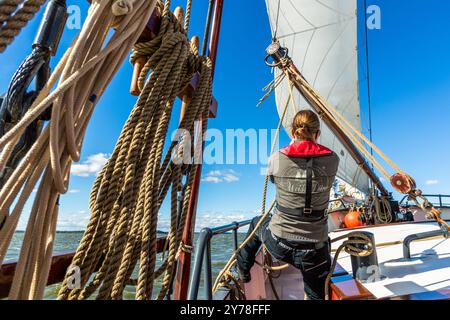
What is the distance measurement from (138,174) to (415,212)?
24.8ft

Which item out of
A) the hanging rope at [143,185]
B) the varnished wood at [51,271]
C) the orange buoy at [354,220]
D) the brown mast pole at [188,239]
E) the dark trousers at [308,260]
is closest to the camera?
the hanging rope at [143,185]

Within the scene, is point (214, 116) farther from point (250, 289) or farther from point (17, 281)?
point (250, 289)

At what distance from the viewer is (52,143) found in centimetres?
71

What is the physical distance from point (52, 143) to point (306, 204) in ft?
4.37

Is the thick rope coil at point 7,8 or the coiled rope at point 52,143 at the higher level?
the thick rope coil at point 7,8

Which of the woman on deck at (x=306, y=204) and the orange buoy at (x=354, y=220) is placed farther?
the orange buoy at (x=354, y=220)

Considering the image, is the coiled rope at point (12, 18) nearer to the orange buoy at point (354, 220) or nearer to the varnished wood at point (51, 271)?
the varnished wood at point (51, 271)

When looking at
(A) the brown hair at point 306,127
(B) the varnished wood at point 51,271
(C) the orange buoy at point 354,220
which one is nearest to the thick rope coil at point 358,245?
(A) the brown hair at point 306,127

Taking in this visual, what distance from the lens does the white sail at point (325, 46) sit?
355 inches

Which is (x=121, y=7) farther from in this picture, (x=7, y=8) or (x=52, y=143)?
(x=52, y=143)

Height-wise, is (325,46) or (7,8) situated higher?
(325,46)

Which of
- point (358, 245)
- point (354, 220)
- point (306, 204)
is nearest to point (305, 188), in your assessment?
point (306, 204)

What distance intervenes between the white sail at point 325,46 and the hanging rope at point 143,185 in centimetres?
790

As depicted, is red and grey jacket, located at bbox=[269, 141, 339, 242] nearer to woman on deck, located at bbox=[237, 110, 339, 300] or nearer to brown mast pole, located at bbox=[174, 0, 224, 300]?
woman on deck, located at bbox=[237, 110, 339, 300]
